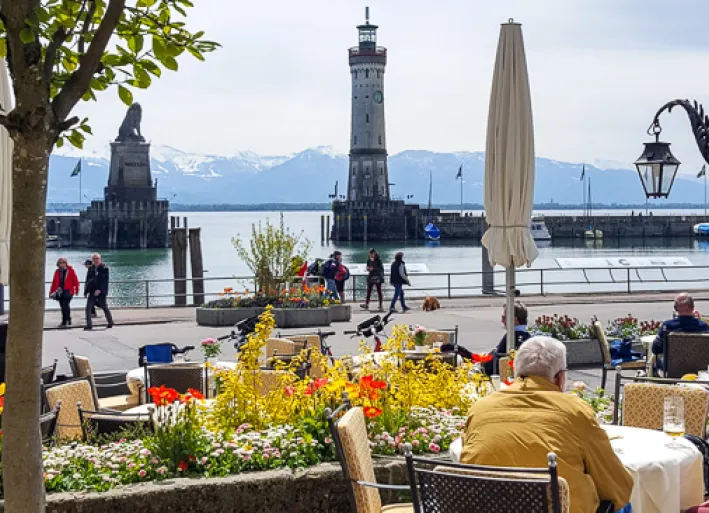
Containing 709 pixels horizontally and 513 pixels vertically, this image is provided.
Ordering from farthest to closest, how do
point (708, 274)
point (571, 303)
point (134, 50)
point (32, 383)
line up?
1. point (708, 274)
2. point (571, 303)
3. point (134, 50)
4. point (32, 383)

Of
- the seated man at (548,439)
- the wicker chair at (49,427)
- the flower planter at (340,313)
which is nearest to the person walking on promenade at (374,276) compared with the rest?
the flower planter at (340,313)

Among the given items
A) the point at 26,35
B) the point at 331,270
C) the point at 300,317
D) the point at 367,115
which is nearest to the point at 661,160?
the point at 26,35

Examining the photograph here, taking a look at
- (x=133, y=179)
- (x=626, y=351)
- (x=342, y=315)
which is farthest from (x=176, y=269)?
(x=133, y=179)

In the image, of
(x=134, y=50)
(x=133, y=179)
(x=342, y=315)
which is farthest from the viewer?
(x=133, y=179)

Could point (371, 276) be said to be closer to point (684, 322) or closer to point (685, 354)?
point (684, 322)

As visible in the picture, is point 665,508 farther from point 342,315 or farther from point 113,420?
point 342,315

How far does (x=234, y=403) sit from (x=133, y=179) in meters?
127

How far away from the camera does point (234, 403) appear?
6.79 m

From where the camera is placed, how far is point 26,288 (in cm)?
400

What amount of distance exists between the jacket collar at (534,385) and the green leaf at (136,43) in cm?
221

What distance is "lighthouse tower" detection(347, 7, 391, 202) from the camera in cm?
12044

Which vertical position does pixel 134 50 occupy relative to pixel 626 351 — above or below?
above

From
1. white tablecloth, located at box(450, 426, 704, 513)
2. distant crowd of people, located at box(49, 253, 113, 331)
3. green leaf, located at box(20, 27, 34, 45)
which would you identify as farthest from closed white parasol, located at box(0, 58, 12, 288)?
distant crowd of people, located at box(49, 253, 113, 331)

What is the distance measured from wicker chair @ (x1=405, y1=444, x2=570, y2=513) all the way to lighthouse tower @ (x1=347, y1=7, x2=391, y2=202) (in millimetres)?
116813
